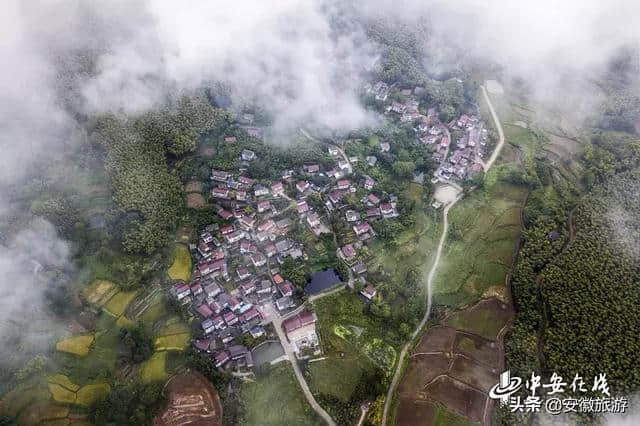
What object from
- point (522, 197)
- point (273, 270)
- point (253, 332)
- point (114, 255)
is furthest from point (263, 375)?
point (522, 197)

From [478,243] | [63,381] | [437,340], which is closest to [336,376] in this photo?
[437,340]

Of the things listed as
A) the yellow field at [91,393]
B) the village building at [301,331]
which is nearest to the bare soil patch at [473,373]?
the village building at [301,331]

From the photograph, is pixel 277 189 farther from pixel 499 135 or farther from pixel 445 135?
pixel 499 135

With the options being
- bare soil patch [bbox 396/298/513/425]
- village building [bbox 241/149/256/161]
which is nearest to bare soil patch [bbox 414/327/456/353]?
bare soil patch [bbox 396/298/513/425]

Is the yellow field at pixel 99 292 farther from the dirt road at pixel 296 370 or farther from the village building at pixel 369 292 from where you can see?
the village building at pixel 369 292

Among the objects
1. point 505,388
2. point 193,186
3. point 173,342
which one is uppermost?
point 193,186

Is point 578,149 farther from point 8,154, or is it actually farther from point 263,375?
point 8,154

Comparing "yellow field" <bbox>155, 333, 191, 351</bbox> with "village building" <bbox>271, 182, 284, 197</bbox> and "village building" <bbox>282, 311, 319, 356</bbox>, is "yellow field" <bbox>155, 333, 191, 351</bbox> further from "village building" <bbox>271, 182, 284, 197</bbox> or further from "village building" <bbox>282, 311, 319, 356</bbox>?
"village building" <bbox>271, 182, 284, 197</bbox>

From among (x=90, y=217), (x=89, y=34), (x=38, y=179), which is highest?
(x=89, y=34)
